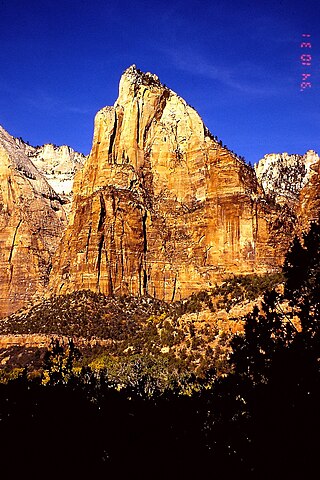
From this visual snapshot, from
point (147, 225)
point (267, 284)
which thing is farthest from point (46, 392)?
point (147, 225)

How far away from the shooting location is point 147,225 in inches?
3716

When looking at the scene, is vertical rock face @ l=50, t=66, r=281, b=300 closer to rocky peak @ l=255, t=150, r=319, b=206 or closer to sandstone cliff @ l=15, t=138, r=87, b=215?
rocky peak @ l=255, t=150, r=319, b=206

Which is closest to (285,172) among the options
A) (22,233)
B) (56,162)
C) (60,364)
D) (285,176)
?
(285,176)

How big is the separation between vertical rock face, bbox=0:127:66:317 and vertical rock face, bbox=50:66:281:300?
46.6 feet

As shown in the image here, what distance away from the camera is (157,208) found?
9662cm

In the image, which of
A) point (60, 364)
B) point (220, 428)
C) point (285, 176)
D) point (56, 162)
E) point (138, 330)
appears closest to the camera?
point (220, 428)

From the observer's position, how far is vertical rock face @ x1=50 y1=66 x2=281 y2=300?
285 feet

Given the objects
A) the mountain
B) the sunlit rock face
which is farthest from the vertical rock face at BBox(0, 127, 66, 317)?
the sunlit rock face

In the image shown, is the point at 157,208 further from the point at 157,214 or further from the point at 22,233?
the point at 22,233

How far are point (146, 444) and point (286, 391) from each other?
158 inches

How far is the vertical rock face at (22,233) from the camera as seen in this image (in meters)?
110

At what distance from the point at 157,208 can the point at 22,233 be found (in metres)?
32.8

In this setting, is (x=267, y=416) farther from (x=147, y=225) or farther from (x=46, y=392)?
(x=147, y=225)

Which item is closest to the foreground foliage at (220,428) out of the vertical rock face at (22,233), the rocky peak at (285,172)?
the vertical rock face at (22,233)
